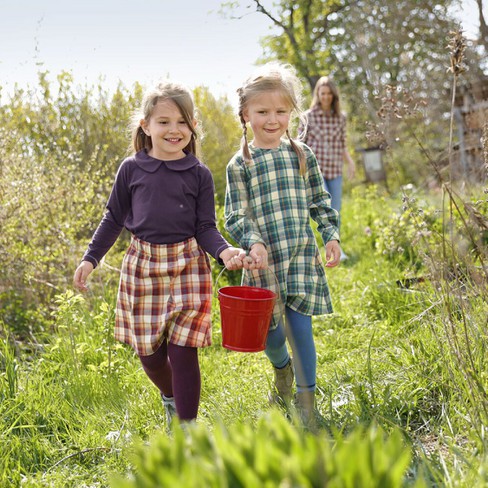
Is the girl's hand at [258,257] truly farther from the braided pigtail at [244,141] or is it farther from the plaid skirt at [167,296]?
the braided pigtail at [244,141]

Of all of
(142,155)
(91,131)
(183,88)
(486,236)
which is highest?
(91,131)

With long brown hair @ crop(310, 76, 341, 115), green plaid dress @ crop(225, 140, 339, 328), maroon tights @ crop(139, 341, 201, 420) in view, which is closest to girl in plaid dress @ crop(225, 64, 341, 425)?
green plaid dress @ crop(225, 140, 339, 328)

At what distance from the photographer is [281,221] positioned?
8.70 feet

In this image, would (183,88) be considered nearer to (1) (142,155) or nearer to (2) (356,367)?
(1) (142,155)

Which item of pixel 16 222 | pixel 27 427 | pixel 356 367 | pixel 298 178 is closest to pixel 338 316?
pixel 356 367

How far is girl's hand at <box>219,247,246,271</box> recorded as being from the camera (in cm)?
232

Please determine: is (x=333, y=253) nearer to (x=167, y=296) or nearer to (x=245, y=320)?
(x=245, y=320)

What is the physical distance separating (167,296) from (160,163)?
0.56 meters

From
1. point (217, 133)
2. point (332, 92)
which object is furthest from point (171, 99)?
point (217, 133)

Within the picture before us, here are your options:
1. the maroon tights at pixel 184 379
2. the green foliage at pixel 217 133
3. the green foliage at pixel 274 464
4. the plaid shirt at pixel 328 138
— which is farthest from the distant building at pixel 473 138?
the green foliage at pixel 217 133

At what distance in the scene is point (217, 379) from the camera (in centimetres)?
308

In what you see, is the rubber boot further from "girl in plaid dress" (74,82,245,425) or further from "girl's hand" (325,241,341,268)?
"girl's hand" (325,241,341,268)

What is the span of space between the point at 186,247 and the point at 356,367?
100cm

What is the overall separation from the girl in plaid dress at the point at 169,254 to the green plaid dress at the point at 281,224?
0.14 metres
